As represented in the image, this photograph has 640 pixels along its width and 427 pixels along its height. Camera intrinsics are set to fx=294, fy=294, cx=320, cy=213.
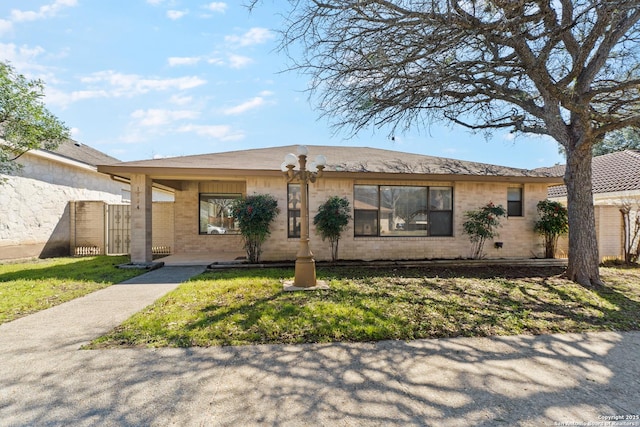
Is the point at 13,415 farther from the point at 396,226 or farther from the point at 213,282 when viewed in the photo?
the point at 396,226

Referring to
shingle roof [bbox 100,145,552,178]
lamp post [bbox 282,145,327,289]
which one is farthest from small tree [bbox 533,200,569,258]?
lamp post [bbox 282,145,327,289]

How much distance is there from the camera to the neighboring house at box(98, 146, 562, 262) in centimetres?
879

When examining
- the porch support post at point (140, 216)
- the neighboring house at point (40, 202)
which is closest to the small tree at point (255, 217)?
the porch support post at point (140, 216)

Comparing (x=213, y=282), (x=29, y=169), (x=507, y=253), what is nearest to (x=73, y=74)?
(x=29, y=169)

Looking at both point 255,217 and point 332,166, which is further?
point 332,166

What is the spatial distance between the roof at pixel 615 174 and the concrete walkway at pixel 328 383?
1091 centimetres

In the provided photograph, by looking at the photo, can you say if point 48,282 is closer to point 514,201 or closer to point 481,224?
point 481,224

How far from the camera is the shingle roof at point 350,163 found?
348 inches

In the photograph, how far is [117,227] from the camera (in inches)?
476

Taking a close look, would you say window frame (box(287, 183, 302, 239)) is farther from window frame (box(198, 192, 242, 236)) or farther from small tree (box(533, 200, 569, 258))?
small tree (box(533, 200, 569, 258))

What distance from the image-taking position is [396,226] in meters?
9.81

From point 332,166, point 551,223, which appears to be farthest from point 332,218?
point 551,223

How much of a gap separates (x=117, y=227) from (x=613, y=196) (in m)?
19.7

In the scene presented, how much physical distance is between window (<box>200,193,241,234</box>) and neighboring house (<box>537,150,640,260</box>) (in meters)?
12.7
